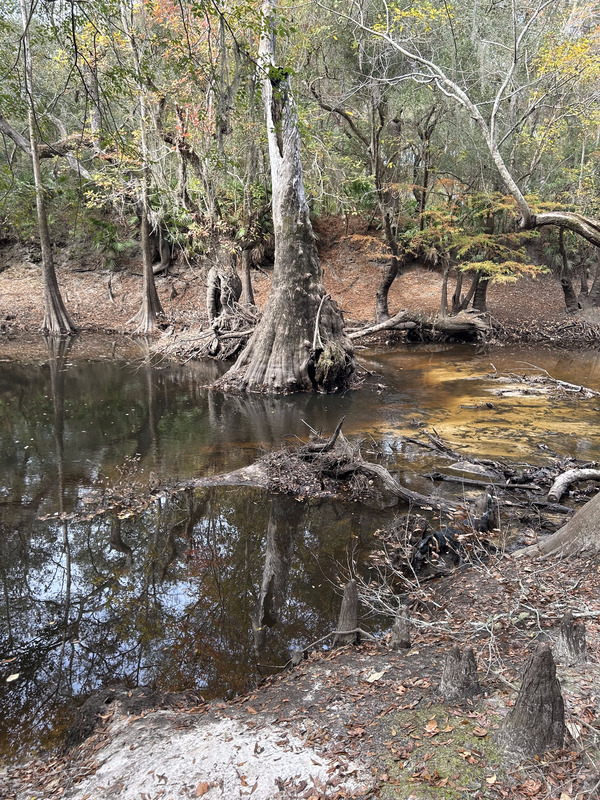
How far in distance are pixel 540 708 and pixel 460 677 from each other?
0.78 m

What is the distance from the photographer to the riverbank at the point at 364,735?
311 centimetres

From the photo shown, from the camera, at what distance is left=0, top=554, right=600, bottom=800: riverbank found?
3105 mm

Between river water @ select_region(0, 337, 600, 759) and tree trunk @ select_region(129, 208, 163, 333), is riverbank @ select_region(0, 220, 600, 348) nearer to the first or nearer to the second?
tree trunk @ select_region(129, 208, 163, 333)

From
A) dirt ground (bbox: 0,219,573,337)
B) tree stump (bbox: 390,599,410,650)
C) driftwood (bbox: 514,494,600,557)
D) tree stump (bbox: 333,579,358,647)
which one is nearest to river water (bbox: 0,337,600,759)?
tree stump (bbox: 333,579,358,647)

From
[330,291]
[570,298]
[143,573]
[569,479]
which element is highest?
[330,291]

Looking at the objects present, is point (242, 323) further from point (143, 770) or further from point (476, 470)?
point (143, 770)

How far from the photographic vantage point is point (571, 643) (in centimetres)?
384

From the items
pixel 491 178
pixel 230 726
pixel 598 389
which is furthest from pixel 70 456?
pixel 491 178

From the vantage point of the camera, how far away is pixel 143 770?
3.60m

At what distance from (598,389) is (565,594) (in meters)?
12.6

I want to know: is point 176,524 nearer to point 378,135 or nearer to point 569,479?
point 569,479

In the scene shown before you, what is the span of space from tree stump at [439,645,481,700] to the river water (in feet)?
6.64

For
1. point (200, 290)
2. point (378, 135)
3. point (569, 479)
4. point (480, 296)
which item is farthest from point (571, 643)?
point (200, 290)

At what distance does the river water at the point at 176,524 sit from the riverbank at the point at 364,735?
69cm
